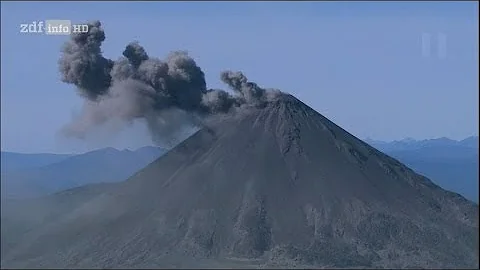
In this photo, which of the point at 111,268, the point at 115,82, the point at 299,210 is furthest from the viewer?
the point at 115,82

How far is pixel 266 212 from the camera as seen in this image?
92.9m

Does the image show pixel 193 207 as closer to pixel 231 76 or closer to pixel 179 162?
pixel 179 162

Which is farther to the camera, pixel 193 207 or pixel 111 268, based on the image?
pixel 193 207

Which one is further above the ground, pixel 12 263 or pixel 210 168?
pixel 210 168

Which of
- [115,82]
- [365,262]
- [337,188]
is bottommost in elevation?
[365,262]

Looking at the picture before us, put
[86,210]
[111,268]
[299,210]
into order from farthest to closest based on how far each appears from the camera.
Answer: [86,210] < [299,210] < [111,268]

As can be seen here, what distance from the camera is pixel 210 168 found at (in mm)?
99188

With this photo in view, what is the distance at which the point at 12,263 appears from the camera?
8631 centimetres

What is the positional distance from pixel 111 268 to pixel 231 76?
36718mm

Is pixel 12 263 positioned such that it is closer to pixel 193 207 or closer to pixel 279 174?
pixel 193 207

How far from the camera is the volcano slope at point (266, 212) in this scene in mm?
87812

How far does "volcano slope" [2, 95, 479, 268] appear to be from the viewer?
87.8m

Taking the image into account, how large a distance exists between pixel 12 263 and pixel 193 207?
62.3ft

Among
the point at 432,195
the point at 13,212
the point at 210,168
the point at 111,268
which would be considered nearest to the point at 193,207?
the point at 210,168
